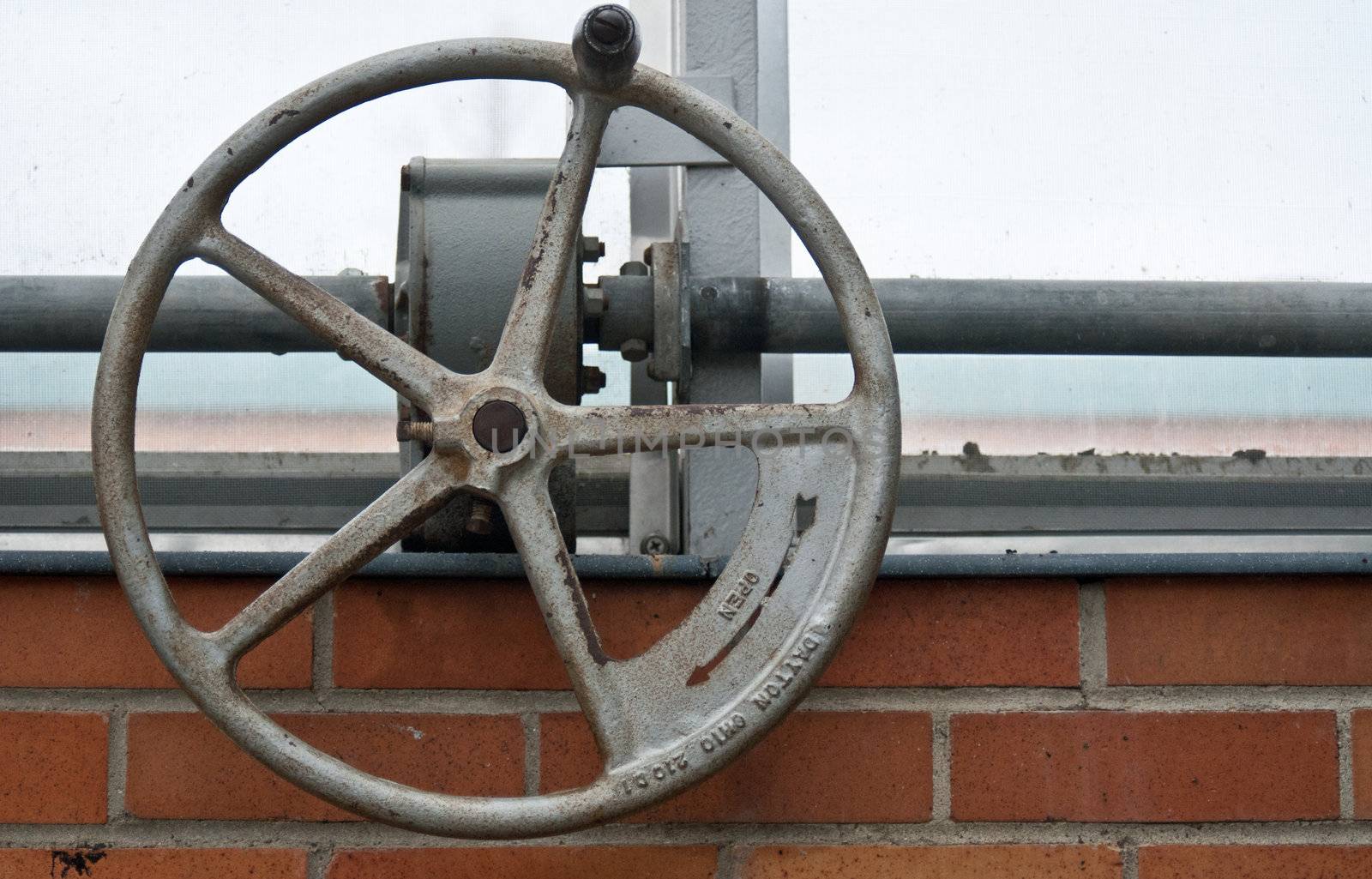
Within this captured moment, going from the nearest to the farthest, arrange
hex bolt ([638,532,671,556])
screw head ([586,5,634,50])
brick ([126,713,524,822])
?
screw head ([586,5,634,50]) → brick ([126,713,524,822]) → hex bolt ([638,532,671,556])

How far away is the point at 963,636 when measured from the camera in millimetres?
967

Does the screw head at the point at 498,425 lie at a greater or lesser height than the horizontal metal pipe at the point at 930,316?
lesser

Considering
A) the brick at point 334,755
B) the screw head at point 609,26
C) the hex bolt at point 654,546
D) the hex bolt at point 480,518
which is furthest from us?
the hex bolt at point 654,546

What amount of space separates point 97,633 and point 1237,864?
3.10 ft

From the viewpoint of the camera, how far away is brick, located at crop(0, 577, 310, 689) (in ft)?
3.12

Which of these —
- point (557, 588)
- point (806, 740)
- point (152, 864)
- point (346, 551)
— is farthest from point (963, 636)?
point (152, 864)

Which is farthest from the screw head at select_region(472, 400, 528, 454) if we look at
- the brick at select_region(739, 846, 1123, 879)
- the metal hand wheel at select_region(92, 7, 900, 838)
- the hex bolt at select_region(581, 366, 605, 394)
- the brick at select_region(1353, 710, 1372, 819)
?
the brick at select_region(1353, 710, 1372, 819)

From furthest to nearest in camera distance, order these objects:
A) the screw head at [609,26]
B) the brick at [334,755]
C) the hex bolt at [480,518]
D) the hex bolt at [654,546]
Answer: the hex bolt at [654,546]
the brick at [334,755]
the hex bolt at [480,518]
the screw head at [609,26]

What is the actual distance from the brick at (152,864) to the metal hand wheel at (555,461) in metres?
0.24

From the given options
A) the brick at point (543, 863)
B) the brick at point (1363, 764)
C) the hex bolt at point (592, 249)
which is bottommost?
the brick at point (543, 863)

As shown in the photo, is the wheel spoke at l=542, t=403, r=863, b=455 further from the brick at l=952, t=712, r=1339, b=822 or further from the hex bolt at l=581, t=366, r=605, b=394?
the brick at l=952, t=712, r=1339, b=822

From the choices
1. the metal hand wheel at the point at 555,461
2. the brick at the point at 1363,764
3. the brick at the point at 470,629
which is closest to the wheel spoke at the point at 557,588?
the metal hand wheel at the point at 555,461

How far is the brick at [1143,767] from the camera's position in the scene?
0.96 meters

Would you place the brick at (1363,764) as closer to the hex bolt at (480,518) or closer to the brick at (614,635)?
the brick at (614,635)
